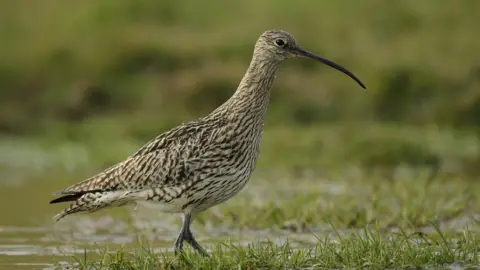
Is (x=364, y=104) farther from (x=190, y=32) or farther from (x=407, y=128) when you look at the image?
(x=190, y=32)

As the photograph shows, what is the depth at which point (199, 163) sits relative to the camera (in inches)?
369

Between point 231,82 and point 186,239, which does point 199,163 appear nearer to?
point 186,239

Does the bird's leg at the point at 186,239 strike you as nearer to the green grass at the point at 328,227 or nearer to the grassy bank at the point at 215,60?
the green grass at the point at 328,227

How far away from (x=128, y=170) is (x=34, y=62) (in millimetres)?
15785

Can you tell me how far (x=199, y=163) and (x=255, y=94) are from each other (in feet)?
2.57

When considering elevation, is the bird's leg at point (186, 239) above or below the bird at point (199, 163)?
below

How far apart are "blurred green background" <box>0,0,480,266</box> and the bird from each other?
16.2ft

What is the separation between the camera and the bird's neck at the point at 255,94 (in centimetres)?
961

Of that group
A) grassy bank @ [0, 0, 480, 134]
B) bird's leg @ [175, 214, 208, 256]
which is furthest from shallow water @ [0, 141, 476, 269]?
grassy bank @ [0, 0, 480, 134]

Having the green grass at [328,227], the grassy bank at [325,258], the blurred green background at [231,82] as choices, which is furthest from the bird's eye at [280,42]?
the blurred green background at [231,82]

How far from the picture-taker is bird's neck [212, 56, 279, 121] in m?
9.61

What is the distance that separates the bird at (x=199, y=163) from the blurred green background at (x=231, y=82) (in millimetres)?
4941

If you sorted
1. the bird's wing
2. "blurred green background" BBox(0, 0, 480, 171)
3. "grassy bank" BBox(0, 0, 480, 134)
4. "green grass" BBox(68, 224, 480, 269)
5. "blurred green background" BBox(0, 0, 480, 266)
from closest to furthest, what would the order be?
"green grass" BBox(68, 224, 480, 269)
the bird's wing
"blurred green background" BBox(0, 0, 480, 266)
"blurred green background" BBox(0, 0, 480, 171)
"grassy bank" BBox(0, 0, 480, 134)

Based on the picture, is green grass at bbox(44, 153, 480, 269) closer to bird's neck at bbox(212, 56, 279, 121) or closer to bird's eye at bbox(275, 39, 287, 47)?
bird's neck at bbox(212, 56, 279, 121)
